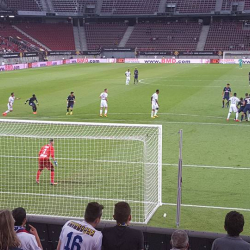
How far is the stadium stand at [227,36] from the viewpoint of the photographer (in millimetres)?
83625

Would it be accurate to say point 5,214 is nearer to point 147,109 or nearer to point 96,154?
point 96,154

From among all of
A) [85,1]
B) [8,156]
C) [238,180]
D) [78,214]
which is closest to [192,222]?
[78,214]

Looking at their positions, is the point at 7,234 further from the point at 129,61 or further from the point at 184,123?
the point at 129,61

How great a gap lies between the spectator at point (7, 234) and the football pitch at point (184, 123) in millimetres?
6549

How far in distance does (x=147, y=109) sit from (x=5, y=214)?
23.8m

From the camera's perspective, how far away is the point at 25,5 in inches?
3593

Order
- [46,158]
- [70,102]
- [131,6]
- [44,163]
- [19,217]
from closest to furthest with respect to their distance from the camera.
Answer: [19,217] → [46,158] → [44,163] → [70,102] → [131,6]

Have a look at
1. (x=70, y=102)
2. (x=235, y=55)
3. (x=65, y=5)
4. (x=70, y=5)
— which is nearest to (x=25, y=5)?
(x=65, y=5)

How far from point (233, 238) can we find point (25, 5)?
92.2 metres

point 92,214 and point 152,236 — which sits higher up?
point 92,214

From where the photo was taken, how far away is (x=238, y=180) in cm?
1462

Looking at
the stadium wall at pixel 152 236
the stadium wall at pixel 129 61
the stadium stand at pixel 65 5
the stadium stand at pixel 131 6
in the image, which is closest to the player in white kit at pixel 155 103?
the stadium wall at pixel 152 236

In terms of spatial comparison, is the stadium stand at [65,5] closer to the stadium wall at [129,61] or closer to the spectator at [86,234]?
the stadium wall at [129,61]

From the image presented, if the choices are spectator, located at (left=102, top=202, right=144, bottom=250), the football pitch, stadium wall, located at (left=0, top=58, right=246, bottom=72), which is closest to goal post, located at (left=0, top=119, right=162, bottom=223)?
the football pitch
